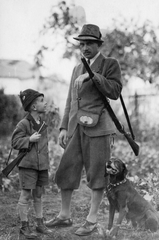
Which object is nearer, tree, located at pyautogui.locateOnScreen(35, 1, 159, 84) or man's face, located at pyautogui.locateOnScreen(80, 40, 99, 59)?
man's face, located at pyautogui.locateOnScreen(80, 40, 99, 59)

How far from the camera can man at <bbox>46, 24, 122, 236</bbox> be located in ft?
13.4

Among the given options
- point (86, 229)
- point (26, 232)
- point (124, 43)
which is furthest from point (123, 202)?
point (124, 43)

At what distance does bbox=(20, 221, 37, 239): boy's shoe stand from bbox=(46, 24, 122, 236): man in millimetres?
483

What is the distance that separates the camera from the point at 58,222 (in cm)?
439

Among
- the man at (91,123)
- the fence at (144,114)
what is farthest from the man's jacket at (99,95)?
the fence at (144,114)

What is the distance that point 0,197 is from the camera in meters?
5.57

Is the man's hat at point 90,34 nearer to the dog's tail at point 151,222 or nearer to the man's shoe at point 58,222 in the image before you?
the dog's tail at point 151,222

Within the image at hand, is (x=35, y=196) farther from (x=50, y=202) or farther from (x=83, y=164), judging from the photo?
(x=50, y=202)

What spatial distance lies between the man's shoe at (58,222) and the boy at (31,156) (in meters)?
0.19

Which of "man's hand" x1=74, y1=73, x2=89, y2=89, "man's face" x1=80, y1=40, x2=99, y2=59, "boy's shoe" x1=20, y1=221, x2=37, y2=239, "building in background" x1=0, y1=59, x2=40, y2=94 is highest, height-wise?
"man's face" x1=80, y1=40, x2=99, y2=59

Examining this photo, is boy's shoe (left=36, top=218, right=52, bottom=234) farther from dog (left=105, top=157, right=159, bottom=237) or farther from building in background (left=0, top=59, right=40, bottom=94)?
building in background (left=0, top=59, right=40, bottom=94)

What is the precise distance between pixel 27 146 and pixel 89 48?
3.89ft

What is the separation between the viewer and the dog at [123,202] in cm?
396

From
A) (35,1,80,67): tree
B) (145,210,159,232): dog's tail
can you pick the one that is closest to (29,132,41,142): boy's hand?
(145,210,159,232): dog's tail
